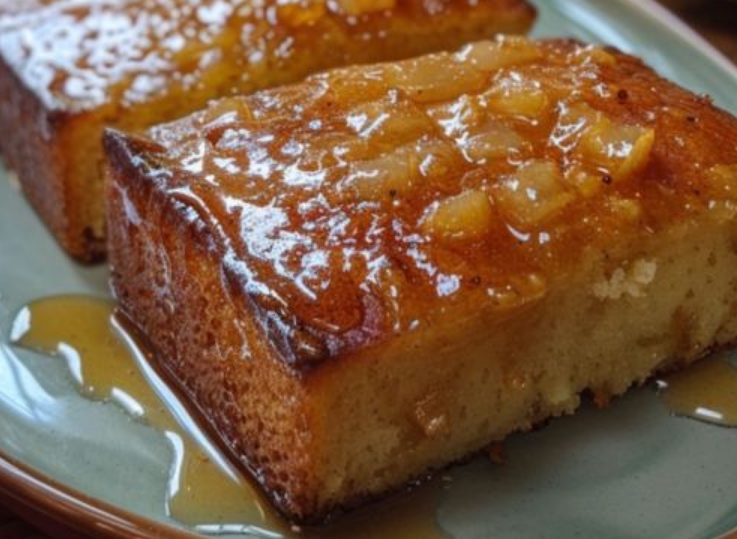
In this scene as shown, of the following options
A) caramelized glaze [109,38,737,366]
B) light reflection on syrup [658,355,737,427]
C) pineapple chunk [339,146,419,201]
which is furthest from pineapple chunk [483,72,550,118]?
light reflection on syrup [658,355,737,427]

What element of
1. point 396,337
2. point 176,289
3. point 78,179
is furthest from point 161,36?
point 396,337

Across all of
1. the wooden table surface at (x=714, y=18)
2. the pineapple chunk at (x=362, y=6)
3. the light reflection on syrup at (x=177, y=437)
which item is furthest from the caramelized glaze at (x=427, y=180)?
the wooden table surface at (x=714, y=18)

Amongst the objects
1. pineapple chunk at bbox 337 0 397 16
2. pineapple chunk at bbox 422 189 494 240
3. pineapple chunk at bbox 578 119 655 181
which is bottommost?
pineapple chunk at bbox 337 0 397 16

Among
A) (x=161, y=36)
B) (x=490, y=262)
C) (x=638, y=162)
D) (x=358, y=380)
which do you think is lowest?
(x=161, y=36)

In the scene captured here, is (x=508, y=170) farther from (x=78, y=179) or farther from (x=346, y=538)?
(x=78, y=179)

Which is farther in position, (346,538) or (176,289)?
(176,289)

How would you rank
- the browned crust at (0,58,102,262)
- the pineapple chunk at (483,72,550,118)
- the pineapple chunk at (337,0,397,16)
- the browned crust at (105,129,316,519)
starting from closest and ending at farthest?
the browned crust at (105,129,316,519)
the pineapple chunk at (483,72,550,118)
the browned crust at (0,58,102,262)
the pineapple chunk at (337,0,397,16)

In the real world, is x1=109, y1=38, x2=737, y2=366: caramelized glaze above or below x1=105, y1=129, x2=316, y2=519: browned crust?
above

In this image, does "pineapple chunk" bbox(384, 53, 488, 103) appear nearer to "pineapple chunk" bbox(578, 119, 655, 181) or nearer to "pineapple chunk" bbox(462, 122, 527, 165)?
"pineapple chunk" bbox(462, 122, 527, 165)
